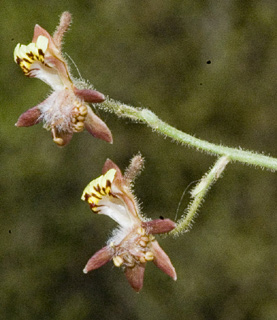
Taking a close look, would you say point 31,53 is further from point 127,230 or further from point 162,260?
point 162,260

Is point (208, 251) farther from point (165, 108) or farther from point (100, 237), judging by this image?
point (165, 108)

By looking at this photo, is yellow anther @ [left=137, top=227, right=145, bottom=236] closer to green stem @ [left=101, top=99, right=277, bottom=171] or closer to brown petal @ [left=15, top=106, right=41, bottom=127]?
green stem @ [left=101, top=99, right=277, bottom=171]

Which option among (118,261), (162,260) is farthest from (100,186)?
(162,260)

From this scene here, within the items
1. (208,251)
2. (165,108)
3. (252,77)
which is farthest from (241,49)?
(208,251)

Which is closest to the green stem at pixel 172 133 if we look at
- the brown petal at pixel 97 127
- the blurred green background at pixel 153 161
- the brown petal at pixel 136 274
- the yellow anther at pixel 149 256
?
the brown petal at pixel 97 127

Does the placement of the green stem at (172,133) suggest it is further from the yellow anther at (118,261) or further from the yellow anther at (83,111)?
the yellow anther at (118,261)

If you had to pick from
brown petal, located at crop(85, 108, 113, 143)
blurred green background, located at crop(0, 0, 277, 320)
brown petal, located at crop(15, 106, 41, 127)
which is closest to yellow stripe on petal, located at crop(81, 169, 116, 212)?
brown petal, located at crop(85, 108, 113, 143)
